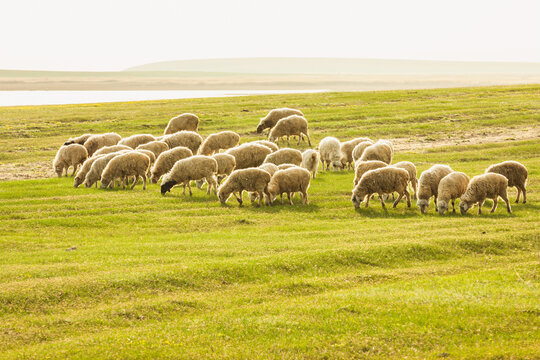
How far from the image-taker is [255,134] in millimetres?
42562

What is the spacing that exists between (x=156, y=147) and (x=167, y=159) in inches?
91.4

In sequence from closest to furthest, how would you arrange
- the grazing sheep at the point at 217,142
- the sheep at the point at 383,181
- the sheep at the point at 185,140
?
1. the sheep at the point at 383,181
2. the sheep at the point at 185,140
3. the grazing sheep at the point at 217,142

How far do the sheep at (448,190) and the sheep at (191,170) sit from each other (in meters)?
8.79

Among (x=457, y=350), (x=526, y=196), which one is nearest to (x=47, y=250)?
(x=457, y=350)

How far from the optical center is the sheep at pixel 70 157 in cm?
3008

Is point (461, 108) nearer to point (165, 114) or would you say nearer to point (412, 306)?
point (165, 114)

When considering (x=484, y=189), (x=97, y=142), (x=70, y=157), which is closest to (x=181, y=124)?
(x=97, y=142)

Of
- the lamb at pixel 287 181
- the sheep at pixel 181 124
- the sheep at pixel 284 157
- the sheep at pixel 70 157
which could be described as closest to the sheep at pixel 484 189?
the lamb at pixel 287 181

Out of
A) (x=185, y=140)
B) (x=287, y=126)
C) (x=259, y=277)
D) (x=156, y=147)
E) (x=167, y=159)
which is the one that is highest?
(x=287, y=126)

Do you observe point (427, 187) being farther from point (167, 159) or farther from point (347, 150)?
point (167, 159)

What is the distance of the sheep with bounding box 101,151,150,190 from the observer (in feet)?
84.1

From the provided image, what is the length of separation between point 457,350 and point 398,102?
52.7 meters

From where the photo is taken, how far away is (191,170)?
2434cm

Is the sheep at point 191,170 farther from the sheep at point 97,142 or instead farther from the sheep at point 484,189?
the sheep at point 484,189
